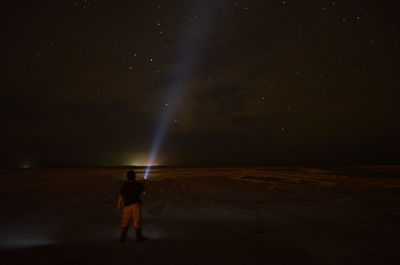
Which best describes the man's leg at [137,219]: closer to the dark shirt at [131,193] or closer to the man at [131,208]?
the man at [131,208]

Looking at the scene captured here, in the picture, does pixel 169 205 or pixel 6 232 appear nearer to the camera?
pixel 6 232

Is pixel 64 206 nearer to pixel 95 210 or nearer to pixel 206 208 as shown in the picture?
pixel 95 210

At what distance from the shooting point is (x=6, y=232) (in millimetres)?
8477

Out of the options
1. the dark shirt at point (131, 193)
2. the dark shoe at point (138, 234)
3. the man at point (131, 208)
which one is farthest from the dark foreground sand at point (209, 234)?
the dark shirt at point (131, 193)

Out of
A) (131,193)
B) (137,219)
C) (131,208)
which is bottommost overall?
(137,219)

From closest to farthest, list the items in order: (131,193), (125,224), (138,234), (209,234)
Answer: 1. (138,234)
2. (125,224)
3. (131,193)
4. (209,234)

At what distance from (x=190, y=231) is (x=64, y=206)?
24.2ft

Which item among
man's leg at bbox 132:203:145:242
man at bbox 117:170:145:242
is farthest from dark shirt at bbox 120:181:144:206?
man's leg at bbox 132:203:145:242

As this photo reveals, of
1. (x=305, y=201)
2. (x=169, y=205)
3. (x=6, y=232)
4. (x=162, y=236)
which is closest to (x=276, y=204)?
(x=305, y=201)

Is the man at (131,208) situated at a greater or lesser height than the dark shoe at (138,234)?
greater

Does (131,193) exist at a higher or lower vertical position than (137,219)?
higher

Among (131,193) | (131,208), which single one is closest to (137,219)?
(131,208)

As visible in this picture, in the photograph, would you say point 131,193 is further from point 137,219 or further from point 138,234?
point 138,234

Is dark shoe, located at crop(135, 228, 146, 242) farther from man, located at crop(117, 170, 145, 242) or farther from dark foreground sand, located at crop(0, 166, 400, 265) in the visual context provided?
dark foreground sand, located at crop(0, 166, 400, 265)
